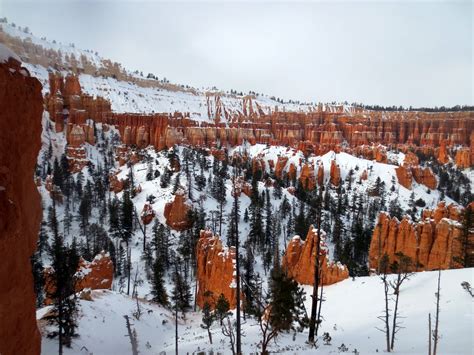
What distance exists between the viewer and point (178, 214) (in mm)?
49344

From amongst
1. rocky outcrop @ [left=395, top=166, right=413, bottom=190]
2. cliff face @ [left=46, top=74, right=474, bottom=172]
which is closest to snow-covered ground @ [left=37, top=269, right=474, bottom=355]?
cliff face @ [left=46, top=74, right=474, bottom=172]

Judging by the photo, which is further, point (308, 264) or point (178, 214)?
point (178, 214)

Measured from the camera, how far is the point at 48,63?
11350cm

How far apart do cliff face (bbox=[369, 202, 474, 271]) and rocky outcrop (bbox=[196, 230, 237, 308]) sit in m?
15.2

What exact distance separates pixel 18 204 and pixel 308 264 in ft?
96.3

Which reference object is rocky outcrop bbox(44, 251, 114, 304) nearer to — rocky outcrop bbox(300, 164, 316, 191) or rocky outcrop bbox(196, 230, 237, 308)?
rocky outcrop bbox(196, 230, 237, 308)

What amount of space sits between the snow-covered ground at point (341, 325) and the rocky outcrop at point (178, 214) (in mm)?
21678

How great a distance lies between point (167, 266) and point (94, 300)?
56.9 ft

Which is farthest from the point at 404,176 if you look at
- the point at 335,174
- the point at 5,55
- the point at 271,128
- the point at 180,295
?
the point at 5,55

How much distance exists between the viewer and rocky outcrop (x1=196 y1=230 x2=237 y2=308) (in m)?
29.2

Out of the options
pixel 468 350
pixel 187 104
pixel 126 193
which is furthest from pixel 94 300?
pixel 187 104

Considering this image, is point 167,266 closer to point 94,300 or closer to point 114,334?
point 94,300

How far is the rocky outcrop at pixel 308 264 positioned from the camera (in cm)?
2847

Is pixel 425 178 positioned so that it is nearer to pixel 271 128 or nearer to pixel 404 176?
pixel 404 176
